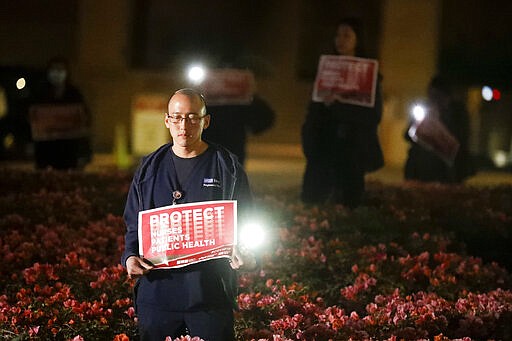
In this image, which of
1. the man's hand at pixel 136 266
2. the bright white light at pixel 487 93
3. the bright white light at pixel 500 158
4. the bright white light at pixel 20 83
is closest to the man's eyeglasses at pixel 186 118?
the man's hand at pixel 136 266

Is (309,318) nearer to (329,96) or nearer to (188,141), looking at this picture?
(188,141)

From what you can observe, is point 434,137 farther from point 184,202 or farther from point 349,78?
point 184,202

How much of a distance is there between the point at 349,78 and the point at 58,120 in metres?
3.66

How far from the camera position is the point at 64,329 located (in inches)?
198

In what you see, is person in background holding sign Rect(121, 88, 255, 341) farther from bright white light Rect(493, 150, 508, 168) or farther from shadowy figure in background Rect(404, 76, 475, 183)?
bright white light Rect(493, 150, 508, 168)

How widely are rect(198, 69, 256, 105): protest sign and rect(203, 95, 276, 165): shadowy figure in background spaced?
0.20ft

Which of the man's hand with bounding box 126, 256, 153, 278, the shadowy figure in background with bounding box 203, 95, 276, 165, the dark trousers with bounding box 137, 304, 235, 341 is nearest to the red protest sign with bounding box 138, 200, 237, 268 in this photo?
the man's hand with bounding box 126, 256, 153, 278

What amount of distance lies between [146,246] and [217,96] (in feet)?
13.0

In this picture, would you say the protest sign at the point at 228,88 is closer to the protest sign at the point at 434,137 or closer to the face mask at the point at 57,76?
the face mask at the point at 57,76

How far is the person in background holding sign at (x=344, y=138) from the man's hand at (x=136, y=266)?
403 centimetres

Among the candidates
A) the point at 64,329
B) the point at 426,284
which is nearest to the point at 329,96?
the point at 426,284

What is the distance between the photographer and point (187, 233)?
4305 mm

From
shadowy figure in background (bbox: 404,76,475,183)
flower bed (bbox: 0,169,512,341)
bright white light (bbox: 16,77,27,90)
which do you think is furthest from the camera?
bright white light (bbox: 16,77,27,90)

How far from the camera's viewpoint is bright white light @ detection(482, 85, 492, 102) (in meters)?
21.3
